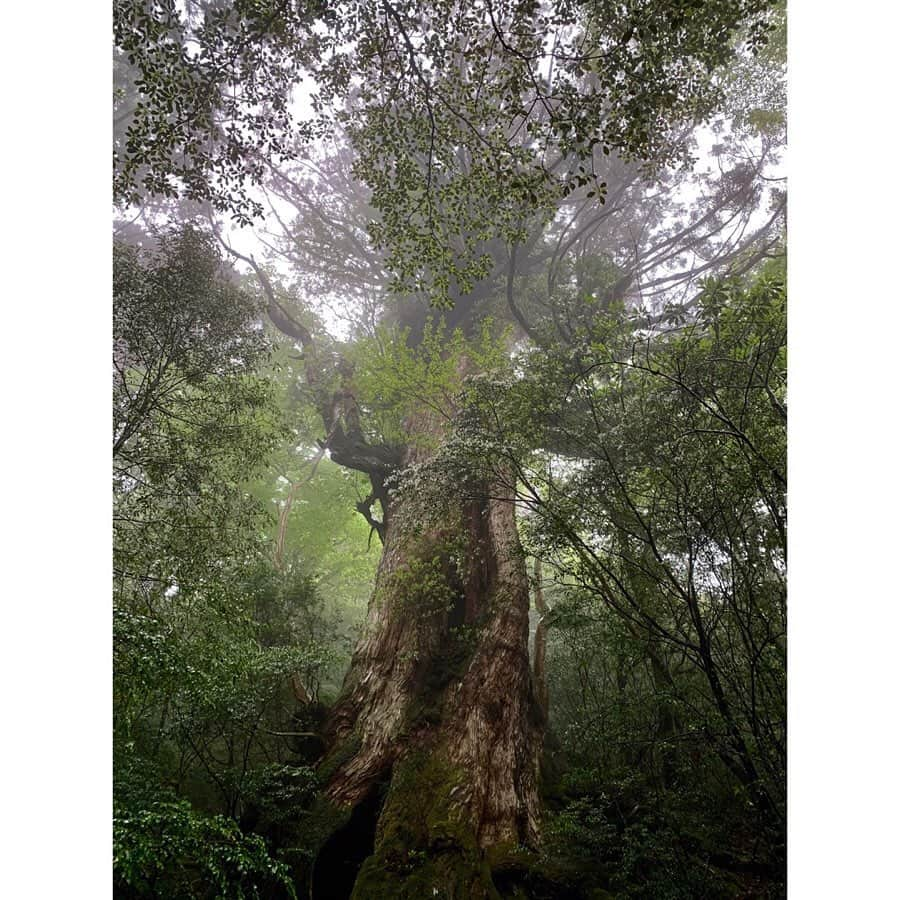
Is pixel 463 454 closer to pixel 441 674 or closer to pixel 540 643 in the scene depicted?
pixel 540 643

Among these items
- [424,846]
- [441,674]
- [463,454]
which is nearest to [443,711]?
[441,674]

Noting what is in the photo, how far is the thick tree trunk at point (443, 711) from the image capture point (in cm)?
178

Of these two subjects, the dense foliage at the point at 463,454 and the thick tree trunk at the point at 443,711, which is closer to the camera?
the dense foliage at the point at 463,454

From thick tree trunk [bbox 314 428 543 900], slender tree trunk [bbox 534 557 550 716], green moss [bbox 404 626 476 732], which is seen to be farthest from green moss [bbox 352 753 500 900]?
slender tree trunk [bbox 534 557 550 716]

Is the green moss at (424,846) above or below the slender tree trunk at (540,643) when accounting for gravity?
below

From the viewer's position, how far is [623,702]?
192cm

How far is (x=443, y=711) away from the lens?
2270 millimetres

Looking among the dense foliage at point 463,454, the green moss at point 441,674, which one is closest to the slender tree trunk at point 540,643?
the dense foliage at point 463,454

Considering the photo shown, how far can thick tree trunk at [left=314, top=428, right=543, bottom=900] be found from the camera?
5.85 ft

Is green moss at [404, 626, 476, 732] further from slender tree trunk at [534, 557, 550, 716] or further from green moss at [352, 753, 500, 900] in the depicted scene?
slender tree trunk at [534, 557, 550, 716]

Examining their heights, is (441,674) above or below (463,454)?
below

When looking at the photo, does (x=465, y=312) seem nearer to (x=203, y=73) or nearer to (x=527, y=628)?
(x=203, y=73)

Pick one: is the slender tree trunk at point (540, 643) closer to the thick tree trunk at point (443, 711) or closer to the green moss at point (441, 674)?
the thick tree trunk at point (443, 711)
